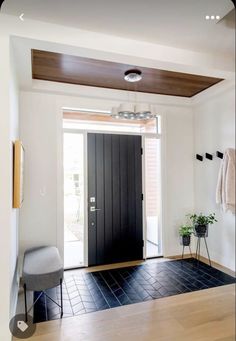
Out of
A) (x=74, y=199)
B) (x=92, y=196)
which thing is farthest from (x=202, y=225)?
(x=74, y=199)

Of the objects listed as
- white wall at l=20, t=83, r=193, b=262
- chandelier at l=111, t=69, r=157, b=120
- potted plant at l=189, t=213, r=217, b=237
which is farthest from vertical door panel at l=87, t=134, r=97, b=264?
potted plant at l=189, t=213, r=217, b=237

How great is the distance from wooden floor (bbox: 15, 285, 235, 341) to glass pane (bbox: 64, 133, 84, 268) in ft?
3.92

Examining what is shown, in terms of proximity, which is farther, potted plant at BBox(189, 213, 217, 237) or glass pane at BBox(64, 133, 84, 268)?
glass pane at BBox(64, 133, 84, 268)

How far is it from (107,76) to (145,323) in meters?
2.44

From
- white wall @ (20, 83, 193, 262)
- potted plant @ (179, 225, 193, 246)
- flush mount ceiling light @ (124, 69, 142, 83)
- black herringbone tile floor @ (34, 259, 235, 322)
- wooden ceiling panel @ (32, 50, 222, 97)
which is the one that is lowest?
black herringbone tile floor @ (34, 259, 235, 322)

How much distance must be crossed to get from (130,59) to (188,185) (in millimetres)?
2218

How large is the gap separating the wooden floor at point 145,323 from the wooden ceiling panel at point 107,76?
6.78 feet

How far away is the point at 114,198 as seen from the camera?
3.34 meters

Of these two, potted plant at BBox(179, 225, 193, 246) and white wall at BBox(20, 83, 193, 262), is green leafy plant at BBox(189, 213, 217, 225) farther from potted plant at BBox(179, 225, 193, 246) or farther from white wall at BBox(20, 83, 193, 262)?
white wall at BBox(20, 83, 193, 262)

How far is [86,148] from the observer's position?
3.23m

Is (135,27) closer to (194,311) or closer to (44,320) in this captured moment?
(194,311)

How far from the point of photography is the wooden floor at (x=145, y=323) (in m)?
1.62

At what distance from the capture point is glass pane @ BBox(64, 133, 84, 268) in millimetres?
3143

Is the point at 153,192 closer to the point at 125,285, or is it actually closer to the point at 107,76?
the point at 125,285
